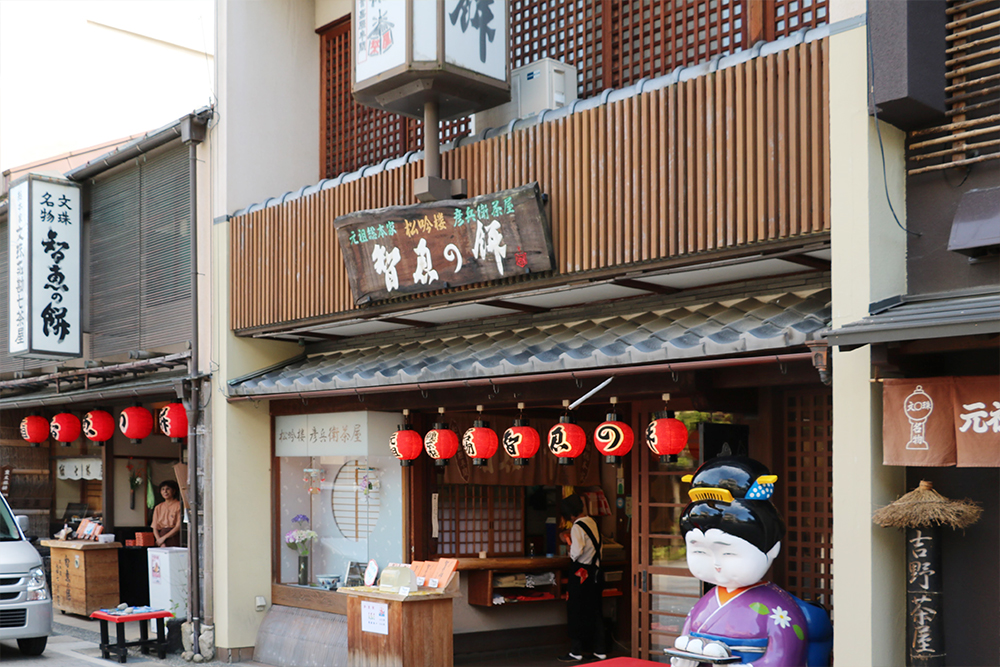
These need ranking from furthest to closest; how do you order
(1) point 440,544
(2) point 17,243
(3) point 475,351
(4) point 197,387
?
(2) point 17,243 → (4) point 197,387 → (1) point 440,544 → (3) point 475,351

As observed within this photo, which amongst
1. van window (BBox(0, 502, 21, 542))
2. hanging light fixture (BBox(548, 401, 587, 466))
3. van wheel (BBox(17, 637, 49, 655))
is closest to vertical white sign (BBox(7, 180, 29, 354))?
van window (BBox(0, 502, 21, 542))

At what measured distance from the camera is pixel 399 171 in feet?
36.4

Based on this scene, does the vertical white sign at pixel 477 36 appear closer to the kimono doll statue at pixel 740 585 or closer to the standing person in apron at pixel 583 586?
the kimono doll statue at pixel 740 585

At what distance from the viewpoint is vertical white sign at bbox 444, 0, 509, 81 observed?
10000 millimetres

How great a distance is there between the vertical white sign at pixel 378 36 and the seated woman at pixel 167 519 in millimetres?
8346

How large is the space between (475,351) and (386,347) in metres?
2.23

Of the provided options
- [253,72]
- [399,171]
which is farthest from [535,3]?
[253,72]

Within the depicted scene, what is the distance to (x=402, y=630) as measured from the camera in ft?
33.8

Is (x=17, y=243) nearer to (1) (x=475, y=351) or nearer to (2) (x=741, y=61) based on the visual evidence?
(1) (x=475, y=351)

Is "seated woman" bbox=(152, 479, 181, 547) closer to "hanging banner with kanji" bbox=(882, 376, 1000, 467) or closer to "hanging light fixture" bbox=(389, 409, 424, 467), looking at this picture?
"hanging light fixture" bbox=(389, 409, 424, 467)

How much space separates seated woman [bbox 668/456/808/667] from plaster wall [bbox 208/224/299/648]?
23.1 feet

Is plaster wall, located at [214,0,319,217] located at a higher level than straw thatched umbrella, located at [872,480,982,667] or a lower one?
higher

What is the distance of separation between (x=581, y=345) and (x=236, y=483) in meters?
5.90

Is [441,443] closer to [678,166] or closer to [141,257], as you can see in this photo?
[678,166]
